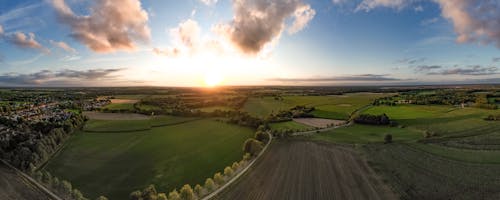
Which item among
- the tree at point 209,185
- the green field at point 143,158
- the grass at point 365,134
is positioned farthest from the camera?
the grass at point 365,134

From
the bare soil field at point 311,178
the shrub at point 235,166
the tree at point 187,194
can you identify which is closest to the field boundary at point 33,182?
the tree at point 187,194

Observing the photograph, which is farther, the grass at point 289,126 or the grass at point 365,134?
the grass at point 289,126

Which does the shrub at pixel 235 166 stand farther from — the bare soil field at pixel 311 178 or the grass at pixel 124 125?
the grass at pixel 124 125

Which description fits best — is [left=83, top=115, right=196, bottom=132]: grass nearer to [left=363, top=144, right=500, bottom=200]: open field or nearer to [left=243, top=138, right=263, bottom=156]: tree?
[left=243, top=138, right=263, bottom=156]: tree

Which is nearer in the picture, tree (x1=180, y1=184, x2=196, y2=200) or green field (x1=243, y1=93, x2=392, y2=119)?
tree (x1=180, y1=184, x2=196, y2=200)

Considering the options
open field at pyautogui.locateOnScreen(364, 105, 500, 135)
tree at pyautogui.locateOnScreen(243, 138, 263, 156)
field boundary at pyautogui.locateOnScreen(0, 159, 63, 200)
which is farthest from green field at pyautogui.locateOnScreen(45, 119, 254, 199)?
open field at pyautogui.locateOnScreen(364, 105, 500, 135)

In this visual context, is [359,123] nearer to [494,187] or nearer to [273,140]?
[273,140]
